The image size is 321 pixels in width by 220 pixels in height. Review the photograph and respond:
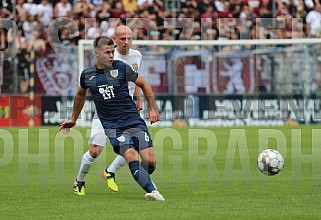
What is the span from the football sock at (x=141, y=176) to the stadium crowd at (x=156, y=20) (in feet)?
49.7

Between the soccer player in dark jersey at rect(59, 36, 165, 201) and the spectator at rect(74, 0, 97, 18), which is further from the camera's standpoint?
the spectator at rect(74, 0, 97, 18)

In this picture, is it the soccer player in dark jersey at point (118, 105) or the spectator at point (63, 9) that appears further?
the spectator at point (63, 9)

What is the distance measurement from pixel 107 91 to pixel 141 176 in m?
1.19

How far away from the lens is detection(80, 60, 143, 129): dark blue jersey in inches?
438

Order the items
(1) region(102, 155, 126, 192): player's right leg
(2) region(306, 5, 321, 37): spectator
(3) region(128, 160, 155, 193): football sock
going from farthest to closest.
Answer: (2) region(306, 5, 321, 37): spectator < (1) region(102, 155, 126, 192): player's right leg < (3) region(128, 160, 155, 193): football sock

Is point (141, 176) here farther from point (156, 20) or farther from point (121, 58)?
point (156, 20)

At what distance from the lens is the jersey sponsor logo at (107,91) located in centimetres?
1112

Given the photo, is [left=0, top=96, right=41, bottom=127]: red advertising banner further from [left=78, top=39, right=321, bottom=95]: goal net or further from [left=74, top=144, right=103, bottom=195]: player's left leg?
[left=74, top=144, right=103, bottom=195]: player's left leg

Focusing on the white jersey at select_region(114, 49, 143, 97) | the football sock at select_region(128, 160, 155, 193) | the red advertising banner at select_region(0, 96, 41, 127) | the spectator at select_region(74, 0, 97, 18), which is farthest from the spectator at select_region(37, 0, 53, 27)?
the football sock at select_region(128, 160, 155, 193)

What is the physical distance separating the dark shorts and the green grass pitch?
2.15 feet

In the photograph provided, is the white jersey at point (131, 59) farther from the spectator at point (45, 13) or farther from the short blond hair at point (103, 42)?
the spectator at point (45, 13)

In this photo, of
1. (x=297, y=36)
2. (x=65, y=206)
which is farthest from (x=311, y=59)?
(x=65, y=206)

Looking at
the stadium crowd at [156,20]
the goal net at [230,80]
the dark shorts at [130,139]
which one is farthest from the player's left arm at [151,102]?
the goal net at [230,80]

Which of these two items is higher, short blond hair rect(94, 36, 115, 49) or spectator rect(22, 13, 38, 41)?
spectator rect(22, 13, 38, 41)
